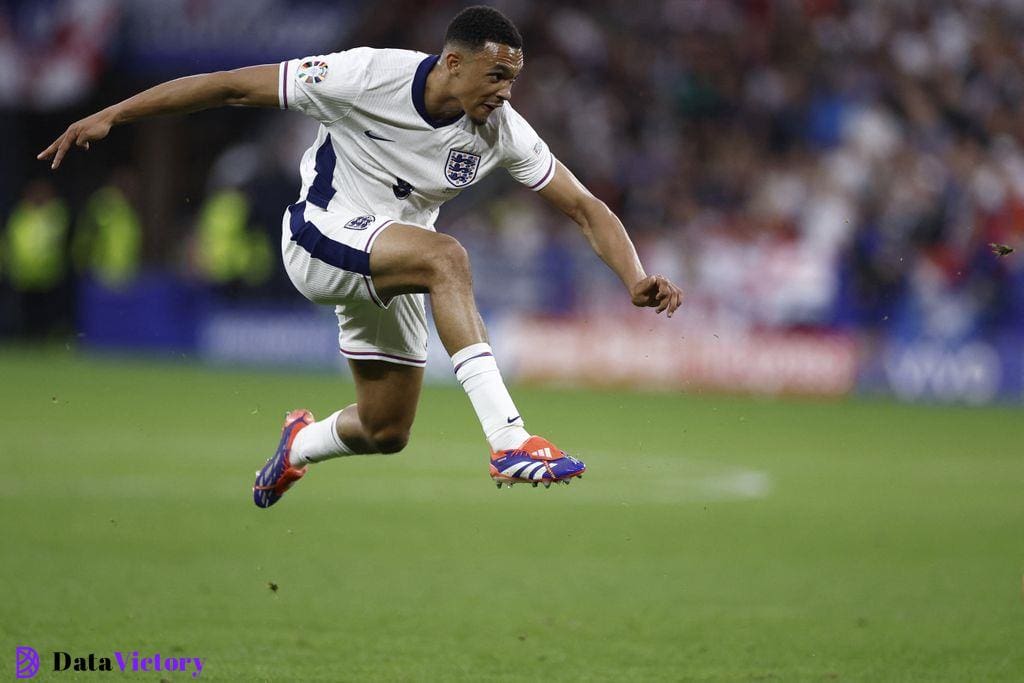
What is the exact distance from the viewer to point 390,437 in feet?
25.0

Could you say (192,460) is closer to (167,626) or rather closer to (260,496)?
(260,496)

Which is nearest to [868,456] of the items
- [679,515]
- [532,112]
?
[679,515]

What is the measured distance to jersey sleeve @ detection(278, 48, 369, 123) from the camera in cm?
640

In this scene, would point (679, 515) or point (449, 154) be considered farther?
point (679, 515)

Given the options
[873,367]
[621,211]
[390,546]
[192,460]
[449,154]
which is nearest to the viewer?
[449,154]

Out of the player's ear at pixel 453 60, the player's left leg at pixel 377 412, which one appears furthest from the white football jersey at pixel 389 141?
the player's left leg at pixel 377 412

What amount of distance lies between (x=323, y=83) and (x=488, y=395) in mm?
1479

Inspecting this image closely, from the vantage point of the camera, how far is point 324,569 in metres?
8.29

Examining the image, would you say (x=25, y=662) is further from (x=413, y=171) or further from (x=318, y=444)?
(x=413, y=171)

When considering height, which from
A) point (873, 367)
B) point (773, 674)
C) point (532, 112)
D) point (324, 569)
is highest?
point (532, 112)

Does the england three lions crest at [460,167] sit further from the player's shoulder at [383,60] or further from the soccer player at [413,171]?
the player's shoulder at [383,60]

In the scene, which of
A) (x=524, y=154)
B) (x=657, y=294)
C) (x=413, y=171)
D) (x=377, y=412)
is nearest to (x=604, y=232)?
(x=524, y=154)

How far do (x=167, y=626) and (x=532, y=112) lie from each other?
14.2m

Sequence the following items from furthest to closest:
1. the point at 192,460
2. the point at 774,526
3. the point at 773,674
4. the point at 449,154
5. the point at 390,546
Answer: the point at 192,460, the point at 774,526, the point at 390,546, the point at 449,154, the point at 773,674
